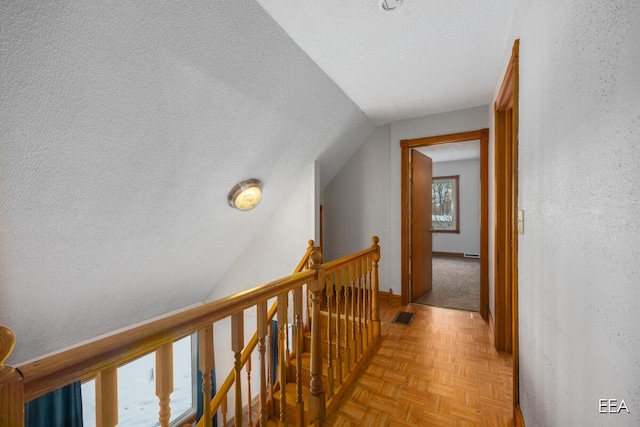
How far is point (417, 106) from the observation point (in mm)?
2990

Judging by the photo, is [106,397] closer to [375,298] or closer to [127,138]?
[127,138]

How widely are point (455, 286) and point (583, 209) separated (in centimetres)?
388

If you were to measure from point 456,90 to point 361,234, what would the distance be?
80.0 inches

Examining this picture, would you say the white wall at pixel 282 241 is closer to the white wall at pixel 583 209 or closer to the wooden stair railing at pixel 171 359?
the wooden stair railing at pixel 171 359

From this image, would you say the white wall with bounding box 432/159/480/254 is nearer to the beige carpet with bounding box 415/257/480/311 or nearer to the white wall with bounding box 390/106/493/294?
the beige carpet with bounding box 415/257/480/311

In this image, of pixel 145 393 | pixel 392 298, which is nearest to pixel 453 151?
pixel 392 298

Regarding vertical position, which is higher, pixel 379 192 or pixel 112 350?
pixel 379 192

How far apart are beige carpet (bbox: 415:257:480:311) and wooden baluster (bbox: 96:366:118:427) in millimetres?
3360

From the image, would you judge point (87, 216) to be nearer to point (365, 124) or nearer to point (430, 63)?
point (430, 63)

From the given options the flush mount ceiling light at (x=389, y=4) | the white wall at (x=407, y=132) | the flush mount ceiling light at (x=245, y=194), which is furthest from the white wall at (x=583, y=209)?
the flush mount ceiling light at (x=245, y=194)

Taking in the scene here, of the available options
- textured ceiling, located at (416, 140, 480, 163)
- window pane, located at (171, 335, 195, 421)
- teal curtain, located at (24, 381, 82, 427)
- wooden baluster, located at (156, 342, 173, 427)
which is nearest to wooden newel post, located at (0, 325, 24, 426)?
wooden baluster, located at (156, 342, 173, 427)

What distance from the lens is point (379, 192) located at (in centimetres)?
367

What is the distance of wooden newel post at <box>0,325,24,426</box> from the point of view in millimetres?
512

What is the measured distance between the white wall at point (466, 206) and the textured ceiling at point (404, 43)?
13.5 feet
